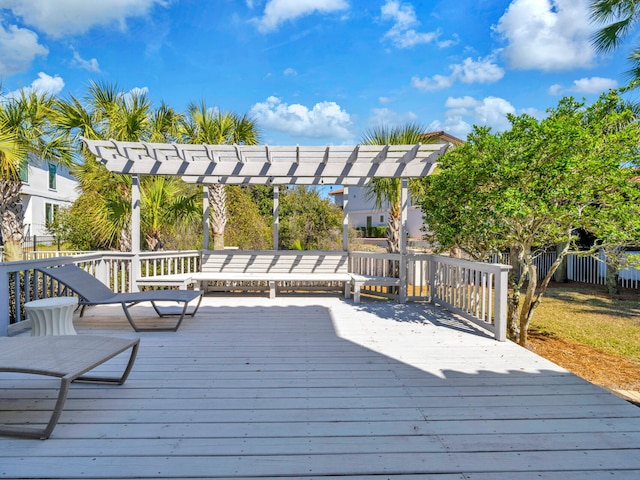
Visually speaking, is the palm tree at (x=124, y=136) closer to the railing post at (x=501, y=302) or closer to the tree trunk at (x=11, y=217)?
the tree trunk at (x=11, y=217)

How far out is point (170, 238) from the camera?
35.6 feet

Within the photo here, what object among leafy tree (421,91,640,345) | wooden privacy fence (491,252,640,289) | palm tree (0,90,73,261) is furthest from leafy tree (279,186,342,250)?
leafy tree (421,91,640,345)

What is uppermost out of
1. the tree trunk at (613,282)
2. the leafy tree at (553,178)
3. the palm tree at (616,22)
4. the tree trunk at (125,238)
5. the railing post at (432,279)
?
the palm tree at (616,22)

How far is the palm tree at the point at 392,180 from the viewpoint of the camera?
7578mm

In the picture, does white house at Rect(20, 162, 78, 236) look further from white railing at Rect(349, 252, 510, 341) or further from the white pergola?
white railing at Rect(349, 252, 510, 341)

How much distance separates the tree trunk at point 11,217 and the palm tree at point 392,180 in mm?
7422

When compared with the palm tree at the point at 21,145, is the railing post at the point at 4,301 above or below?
below

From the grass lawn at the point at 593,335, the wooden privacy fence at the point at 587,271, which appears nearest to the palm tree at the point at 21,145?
the grass lawn at the point at 593,335

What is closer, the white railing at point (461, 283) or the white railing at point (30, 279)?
the white railing at point (30, 279)

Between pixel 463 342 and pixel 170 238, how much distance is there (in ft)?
30.4

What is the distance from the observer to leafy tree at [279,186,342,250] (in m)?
11.7

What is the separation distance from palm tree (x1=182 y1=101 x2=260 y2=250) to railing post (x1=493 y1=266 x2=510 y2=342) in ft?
19.7

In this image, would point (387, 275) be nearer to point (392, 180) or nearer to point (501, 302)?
point (392, 180)

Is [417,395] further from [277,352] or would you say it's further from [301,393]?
[277,352]
